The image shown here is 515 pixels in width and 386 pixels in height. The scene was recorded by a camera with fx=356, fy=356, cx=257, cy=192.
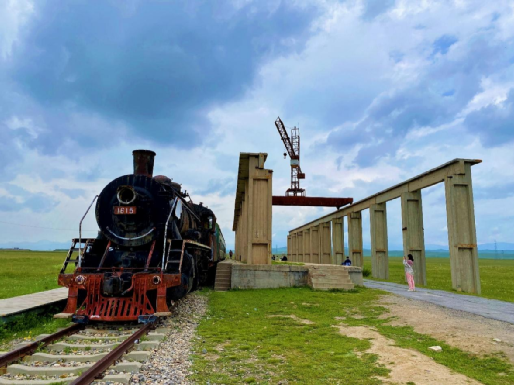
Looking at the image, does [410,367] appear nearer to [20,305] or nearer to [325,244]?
[20,305]

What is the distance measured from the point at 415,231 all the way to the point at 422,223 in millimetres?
514

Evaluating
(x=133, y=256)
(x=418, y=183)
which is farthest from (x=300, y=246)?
(x=133, y=256)

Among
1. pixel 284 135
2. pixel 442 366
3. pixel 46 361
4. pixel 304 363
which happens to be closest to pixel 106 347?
pixel 46 361

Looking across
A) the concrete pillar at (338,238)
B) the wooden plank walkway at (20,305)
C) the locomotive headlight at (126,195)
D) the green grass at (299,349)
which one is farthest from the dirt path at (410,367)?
the concrete pillar at (338,238)

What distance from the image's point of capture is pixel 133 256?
29.7 ft

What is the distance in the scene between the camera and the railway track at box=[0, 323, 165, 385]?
4840 mm

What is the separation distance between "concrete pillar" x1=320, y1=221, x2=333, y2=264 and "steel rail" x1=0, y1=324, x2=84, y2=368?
2514 centimetres

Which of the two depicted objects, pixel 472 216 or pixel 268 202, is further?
pixel 268 202

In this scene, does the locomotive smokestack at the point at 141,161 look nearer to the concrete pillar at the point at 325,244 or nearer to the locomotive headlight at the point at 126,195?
the locomotive headlight at the point at 126,195

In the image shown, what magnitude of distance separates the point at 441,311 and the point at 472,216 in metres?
5.92

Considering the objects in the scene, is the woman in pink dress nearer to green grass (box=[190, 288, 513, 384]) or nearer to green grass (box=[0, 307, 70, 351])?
green grass (box=[190, 288, 513, 384])

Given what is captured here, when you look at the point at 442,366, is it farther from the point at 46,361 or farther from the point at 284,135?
the point at 284,135

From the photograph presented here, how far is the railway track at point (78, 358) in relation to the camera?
4840 mm

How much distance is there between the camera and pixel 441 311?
9.12 m
